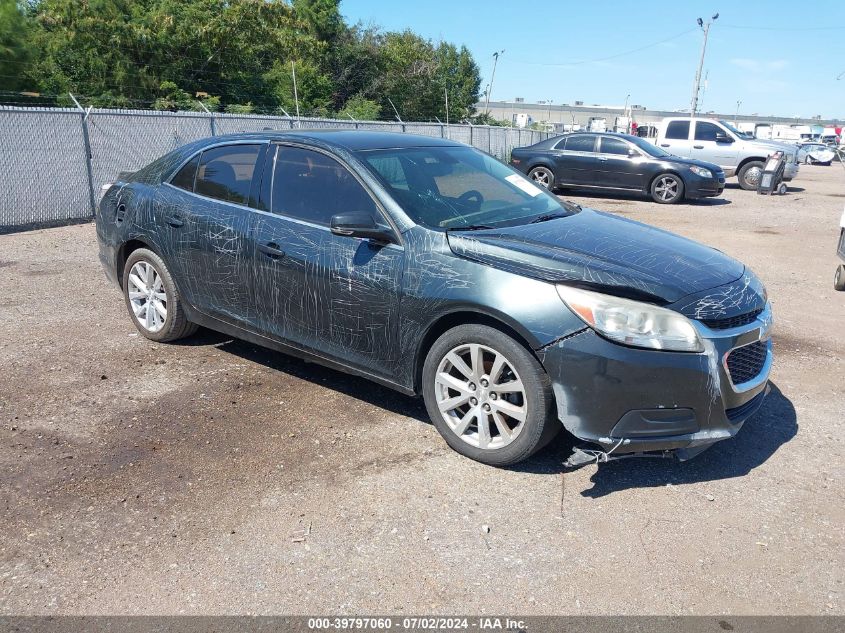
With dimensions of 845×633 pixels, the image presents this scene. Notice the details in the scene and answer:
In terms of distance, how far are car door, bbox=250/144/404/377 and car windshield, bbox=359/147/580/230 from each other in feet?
0.71

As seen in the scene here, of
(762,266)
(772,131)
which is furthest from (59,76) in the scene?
(772,131)

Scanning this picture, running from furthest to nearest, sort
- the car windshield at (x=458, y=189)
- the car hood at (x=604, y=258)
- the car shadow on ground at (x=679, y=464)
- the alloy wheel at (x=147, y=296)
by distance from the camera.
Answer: the alloy wheel at (x=147, y=296) → the car windshield at (x=458, y=189) → the car shadow on ground at (x=679, y=464) → the car hood at (x=604, y=258)

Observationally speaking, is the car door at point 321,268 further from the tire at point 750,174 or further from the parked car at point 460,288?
the tire at point 750,174

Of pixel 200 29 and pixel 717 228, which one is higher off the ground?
pixel 200 29

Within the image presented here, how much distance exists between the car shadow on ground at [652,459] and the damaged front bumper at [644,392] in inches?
11.6

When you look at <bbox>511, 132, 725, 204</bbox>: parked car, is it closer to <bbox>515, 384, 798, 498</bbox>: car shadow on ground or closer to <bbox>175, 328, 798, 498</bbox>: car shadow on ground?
<bbox>175, 328, 798, 498</bbox>: car shadow on ground

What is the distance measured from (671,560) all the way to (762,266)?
745 centimetres

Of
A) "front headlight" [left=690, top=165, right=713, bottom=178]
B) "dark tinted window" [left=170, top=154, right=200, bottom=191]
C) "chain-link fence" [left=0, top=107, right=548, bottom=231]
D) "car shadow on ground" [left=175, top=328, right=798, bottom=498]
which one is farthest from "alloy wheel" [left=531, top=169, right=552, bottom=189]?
"dark tinted window" [left=170, top=154, right=200, bottom=191]

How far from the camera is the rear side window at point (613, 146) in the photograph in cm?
1714

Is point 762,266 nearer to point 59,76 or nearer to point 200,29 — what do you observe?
point 59,76

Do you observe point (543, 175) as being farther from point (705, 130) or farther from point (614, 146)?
point (705, 130)

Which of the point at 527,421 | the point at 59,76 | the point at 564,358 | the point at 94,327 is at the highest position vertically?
the point at 59,76

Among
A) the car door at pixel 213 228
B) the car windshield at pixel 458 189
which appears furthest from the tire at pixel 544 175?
the car door at pixel 213 228

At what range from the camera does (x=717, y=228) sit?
13016 mm
